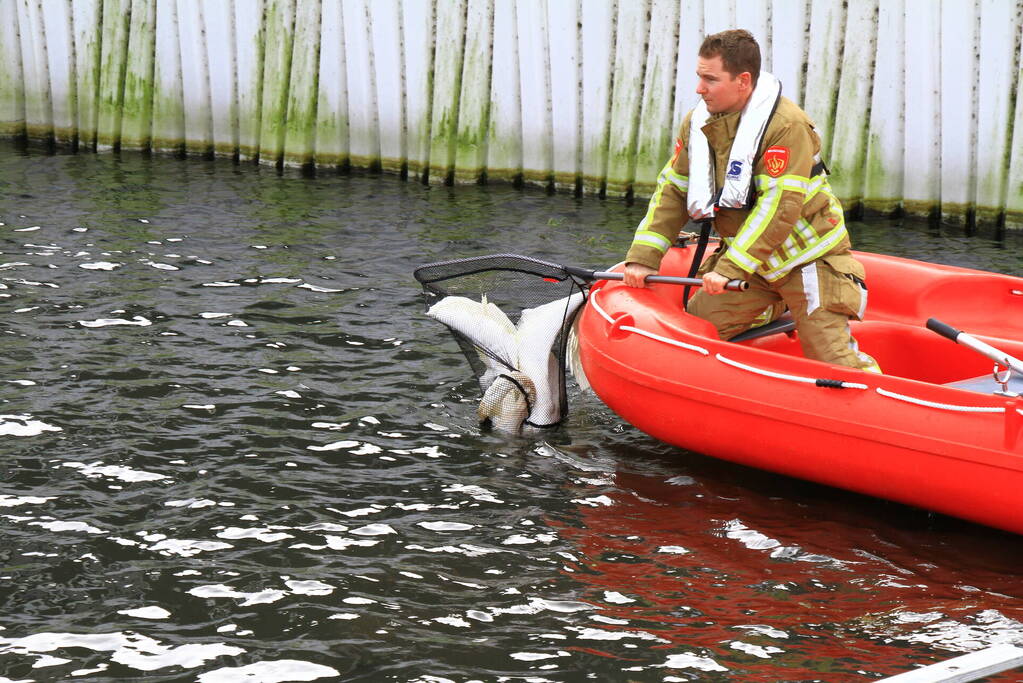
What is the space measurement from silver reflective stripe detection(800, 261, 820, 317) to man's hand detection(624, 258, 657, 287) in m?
0.75

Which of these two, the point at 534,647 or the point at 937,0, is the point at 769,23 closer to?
the point at 937,0

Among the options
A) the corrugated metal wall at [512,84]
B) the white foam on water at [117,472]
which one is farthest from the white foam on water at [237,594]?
the corrugated metal wall at [512,84]

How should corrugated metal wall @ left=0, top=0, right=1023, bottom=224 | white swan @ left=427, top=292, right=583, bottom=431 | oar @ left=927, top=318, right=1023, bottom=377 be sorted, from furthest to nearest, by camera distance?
corrugated metal wall @ left=0, top=0, right=1023, bottom=224 → white swan @ left=427, top=292, right=583, bottom=431 → oar @ left=927, top=318, right=1023, bottom=377

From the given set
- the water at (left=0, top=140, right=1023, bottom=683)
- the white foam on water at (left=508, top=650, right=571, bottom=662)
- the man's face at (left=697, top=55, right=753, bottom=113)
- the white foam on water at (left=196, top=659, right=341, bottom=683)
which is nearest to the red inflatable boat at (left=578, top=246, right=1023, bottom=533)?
the water at (left=0, top=140, right=1023, bottom=683)

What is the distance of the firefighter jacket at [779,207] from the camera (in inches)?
212

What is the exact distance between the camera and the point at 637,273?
19.9ft

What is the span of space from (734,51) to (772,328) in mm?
1304

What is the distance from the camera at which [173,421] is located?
6.12 metres

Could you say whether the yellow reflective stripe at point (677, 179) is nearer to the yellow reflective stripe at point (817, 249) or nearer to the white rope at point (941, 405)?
the yellow reflective stripe at point (817, 249)

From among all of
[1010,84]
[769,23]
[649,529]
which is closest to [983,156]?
[1010,84]

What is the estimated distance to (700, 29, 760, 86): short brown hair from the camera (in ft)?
17.5

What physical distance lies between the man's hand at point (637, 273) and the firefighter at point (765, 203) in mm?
359

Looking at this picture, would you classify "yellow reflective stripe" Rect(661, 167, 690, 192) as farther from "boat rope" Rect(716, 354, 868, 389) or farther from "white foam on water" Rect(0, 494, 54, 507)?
"white foam on water" Rect(0, 494, 54, 507)

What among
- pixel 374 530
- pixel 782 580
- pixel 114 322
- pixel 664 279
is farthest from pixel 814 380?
pixel 114 322
